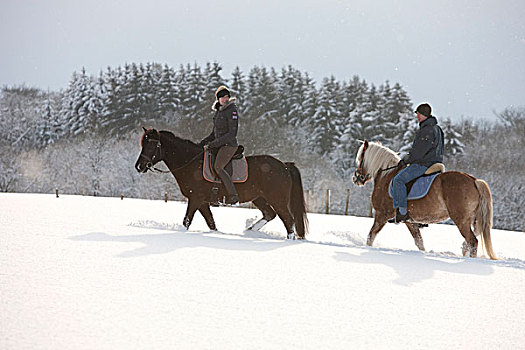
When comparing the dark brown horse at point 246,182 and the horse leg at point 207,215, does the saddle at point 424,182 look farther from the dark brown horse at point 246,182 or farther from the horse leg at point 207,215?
the horse leg at point 207,215

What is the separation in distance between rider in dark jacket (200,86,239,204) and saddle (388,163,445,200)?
10.6ft

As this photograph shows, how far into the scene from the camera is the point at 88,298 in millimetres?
3264

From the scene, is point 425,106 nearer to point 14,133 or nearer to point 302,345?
point 302,345

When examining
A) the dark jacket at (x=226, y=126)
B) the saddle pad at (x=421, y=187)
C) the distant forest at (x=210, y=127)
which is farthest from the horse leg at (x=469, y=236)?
the distant forest at (x=210, y=127)

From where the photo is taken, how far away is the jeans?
7712mm

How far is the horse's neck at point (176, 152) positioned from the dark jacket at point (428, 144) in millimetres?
4158

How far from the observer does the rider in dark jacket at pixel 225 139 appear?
27.1 ft

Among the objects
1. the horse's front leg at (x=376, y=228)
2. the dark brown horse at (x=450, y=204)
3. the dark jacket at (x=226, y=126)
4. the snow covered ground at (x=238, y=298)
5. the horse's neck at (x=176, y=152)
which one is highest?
the dark jacket at (x=226, y=126)

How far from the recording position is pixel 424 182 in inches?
298

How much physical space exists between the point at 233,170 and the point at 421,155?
3458mm

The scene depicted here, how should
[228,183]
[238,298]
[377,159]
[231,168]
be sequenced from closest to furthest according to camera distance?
[238,298] < [228,183] < [231,168] < [377,159]

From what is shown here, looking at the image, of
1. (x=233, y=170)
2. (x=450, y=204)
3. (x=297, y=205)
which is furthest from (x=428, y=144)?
(x=233, y=170)

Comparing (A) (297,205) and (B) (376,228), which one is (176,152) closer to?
(A) (297,205)

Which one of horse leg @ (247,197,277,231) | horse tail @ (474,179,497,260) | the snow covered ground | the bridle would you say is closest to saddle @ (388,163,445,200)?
horse tail @ (474,179,497,260)
